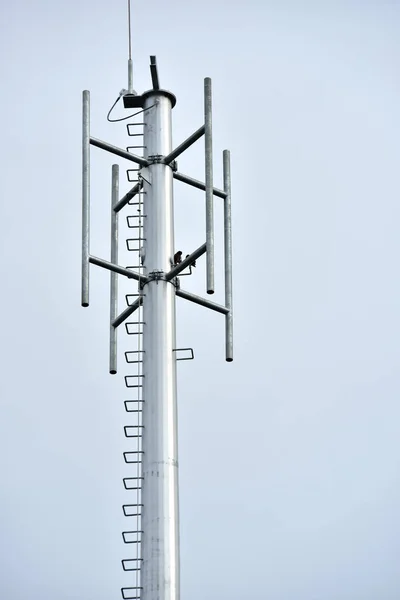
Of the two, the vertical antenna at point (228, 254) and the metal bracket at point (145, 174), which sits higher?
the metal bracket at point (145, 174)

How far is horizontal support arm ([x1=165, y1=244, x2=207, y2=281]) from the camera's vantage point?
29.4 meters

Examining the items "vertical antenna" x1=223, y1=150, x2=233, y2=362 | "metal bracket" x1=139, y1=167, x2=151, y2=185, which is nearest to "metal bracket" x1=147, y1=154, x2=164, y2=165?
"metal bracket" x1=139, y1=167, x2=151, y2=185

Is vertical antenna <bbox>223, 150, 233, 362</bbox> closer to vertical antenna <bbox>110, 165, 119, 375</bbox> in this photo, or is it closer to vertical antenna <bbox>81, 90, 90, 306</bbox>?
vertical antenna <bbox>110, 165, 119, 375</bbox>

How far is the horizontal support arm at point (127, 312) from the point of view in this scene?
30203 millimetres

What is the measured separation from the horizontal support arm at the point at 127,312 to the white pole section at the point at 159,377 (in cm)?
15

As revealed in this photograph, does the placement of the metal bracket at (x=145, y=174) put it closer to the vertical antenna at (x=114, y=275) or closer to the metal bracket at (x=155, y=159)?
the metal bracket at (x=155, y=159)

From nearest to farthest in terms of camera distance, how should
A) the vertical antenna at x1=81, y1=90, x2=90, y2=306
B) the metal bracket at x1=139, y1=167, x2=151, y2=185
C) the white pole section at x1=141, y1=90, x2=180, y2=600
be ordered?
the white pole section at x1=141, y1=90, x2=180, y2=600
the vertical antenna at x1=81, y1=90, x2=90, y2=306
the metal bracket at x1=139, y1=167, x2=151, y2=185

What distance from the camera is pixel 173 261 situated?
30.5 m

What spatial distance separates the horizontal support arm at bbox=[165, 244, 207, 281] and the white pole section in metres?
0.18

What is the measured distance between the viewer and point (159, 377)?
95.9ft

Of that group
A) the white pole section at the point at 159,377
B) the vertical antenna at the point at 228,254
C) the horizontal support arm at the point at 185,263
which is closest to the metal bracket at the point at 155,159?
the white pole section at the point at 159,377

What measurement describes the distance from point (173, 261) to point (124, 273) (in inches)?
41.7

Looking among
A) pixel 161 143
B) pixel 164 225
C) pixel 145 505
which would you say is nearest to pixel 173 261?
pixel 164 225

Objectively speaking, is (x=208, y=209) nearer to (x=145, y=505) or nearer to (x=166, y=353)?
(x=166, y=353)
